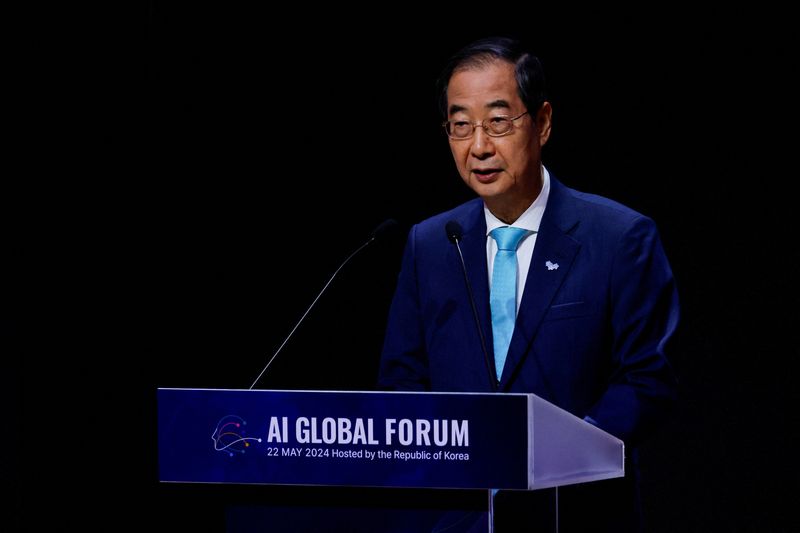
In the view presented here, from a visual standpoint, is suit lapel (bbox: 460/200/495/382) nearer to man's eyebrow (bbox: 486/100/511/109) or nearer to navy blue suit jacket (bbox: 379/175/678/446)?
navy blue suit jacket (bbox: 379/175/678/446)

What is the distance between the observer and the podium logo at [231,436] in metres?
1.62

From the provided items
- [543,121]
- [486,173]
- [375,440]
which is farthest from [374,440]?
[543,121]

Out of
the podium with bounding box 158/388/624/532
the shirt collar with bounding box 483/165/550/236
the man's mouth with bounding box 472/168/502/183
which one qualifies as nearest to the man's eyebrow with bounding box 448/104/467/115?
the man's mouth with bounding box 472/168/502/183

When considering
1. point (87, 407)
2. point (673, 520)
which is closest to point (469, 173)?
point (673, 520)

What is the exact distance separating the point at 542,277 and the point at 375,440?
A: 2.53 feet

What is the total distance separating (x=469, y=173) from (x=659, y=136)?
111 centimetres

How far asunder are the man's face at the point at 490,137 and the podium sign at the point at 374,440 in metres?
0.80

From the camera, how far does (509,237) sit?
90.8 inches

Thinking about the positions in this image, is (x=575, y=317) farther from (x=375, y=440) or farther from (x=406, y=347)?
(x=375, y=440)

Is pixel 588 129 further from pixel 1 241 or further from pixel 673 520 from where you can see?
pixel 1 241

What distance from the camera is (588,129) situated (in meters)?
3.24

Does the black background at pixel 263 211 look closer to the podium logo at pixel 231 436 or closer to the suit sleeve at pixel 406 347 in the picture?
the suit sleeve at pixel 406 347

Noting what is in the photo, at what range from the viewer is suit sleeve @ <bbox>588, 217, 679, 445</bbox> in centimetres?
200

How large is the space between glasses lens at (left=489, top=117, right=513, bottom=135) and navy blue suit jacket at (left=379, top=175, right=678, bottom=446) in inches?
7.9
